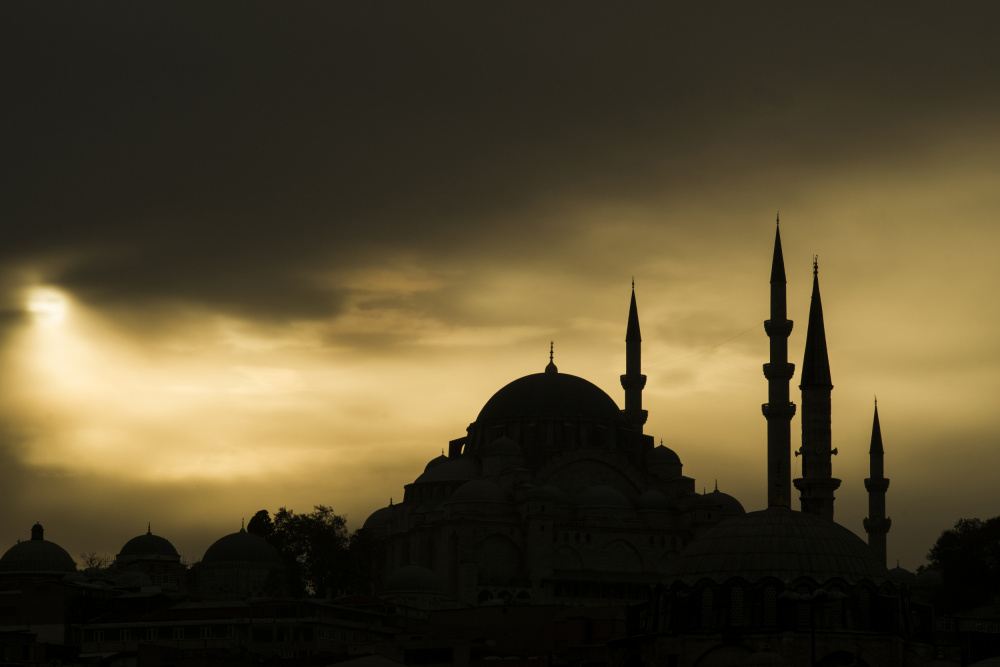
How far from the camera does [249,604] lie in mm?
59375

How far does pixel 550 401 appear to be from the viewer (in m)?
80.7

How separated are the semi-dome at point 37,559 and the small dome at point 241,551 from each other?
641 centimetres

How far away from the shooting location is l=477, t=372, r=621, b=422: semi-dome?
80.4 metres

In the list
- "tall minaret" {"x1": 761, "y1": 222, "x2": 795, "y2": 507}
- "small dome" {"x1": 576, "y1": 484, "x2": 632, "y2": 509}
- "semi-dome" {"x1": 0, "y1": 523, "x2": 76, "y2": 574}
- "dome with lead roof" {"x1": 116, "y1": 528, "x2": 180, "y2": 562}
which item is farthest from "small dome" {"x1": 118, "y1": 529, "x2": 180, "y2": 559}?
"tall minaret" {"x1": 761, "y1": 222, "x2": 795, "y2": 507}

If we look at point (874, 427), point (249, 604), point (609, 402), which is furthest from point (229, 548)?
point (874, 427)

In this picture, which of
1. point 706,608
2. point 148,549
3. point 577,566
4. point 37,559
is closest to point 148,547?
point 148,549

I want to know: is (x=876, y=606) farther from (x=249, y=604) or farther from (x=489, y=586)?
(x=489, y=586)

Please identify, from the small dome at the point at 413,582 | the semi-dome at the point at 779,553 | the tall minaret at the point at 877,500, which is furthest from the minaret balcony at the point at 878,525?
the semi-dome at the point at 779,553

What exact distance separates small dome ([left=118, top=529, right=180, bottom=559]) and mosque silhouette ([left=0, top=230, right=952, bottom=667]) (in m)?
0.15

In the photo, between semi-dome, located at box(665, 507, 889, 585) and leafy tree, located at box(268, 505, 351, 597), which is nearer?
semi-dome, located at box(665, 507, 889, 585)

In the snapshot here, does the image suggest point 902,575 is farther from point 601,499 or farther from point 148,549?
point 148,549

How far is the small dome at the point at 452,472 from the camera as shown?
78.2 metres

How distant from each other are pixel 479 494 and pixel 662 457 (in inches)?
436

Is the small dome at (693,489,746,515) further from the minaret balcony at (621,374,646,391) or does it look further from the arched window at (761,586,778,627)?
the arched window at (761,586,778,627)
